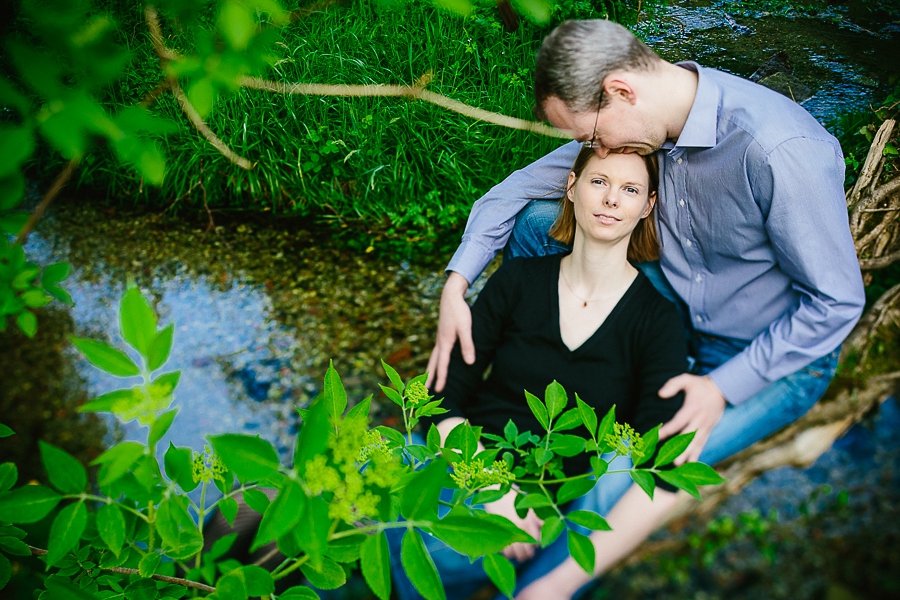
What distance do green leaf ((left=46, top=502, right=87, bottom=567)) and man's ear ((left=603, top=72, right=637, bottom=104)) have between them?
0.77m

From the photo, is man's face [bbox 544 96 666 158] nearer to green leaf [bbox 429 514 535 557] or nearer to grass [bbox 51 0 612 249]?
grass [bbox 51 0 612 249]

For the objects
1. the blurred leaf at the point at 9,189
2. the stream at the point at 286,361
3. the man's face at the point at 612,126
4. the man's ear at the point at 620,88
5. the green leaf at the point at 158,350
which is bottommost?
the stream at the point at 286,361

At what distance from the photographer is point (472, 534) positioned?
38 centimetres

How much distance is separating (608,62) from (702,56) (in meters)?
0.21

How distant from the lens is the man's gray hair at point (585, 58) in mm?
796

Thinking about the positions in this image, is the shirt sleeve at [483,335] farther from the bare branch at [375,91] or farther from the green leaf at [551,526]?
the green leaf at [551,526]

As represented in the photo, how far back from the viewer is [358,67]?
981mm

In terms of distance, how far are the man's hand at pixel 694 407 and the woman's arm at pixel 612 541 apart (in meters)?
0.11

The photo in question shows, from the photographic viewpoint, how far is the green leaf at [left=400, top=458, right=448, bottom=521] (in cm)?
36

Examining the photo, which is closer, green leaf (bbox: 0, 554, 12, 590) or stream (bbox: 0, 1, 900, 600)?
green leaf (bbox: 0, 554, 12, 590)

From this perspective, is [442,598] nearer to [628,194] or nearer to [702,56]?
[628,194]

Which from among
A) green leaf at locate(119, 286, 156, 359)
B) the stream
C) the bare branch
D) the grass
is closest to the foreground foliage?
green leaf at locate(119, 286, 156, 359)

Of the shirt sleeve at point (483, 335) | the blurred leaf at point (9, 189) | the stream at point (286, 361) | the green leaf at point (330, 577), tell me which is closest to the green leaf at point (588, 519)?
the green leaf at point (330, 577)

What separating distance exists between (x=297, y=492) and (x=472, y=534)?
12 cm
